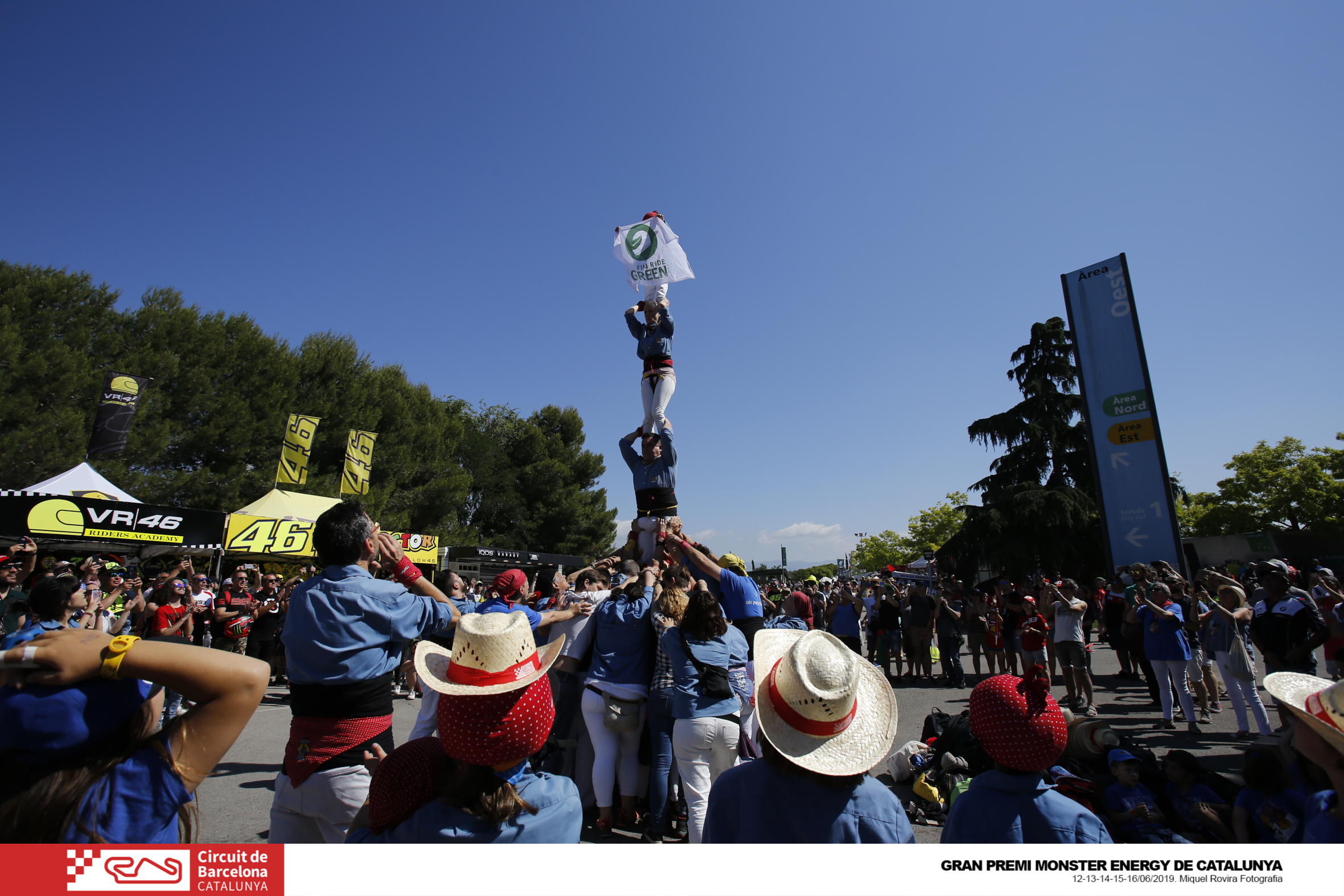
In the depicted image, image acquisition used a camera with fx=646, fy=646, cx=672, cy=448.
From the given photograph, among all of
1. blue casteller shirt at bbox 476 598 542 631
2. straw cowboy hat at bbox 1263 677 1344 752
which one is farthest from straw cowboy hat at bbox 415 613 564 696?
straw cowboy hat at bbox 1263 677 1344 752

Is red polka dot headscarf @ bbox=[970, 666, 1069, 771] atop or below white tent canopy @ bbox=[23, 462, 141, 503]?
below

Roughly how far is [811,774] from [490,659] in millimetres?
939

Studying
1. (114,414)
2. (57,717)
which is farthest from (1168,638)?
(114,414)

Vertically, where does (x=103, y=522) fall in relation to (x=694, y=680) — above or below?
above

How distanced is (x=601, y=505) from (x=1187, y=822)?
3630 centimetres

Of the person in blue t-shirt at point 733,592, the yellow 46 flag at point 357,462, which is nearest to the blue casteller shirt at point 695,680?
the person in blue t-shirt at point 733,592

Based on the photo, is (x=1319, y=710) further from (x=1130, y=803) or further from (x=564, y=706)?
(x=564, y=706)

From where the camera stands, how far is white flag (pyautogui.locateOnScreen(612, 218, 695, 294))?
783 centimetres

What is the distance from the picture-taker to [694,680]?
367 centimetres

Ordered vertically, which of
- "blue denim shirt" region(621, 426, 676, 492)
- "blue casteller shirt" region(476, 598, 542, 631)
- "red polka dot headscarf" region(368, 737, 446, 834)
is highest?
"blue denim shirt" region(621, 426, 676, 492)

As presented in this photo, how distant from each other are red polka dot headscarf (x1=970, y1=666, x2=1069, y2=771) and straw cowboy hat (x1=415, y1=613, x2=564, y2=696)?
1.30 meters

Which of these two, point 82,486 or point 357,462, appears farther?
point 357,462

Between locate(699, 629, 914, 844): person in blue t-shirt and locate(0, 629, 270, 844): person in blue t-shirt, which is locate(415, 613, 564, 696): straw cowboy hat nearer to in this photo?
locate(0, 629, 270, 844): person in blue t-shirt

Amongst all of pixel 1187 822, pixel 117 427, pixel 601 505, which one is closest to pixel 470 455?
pixel 601 505
